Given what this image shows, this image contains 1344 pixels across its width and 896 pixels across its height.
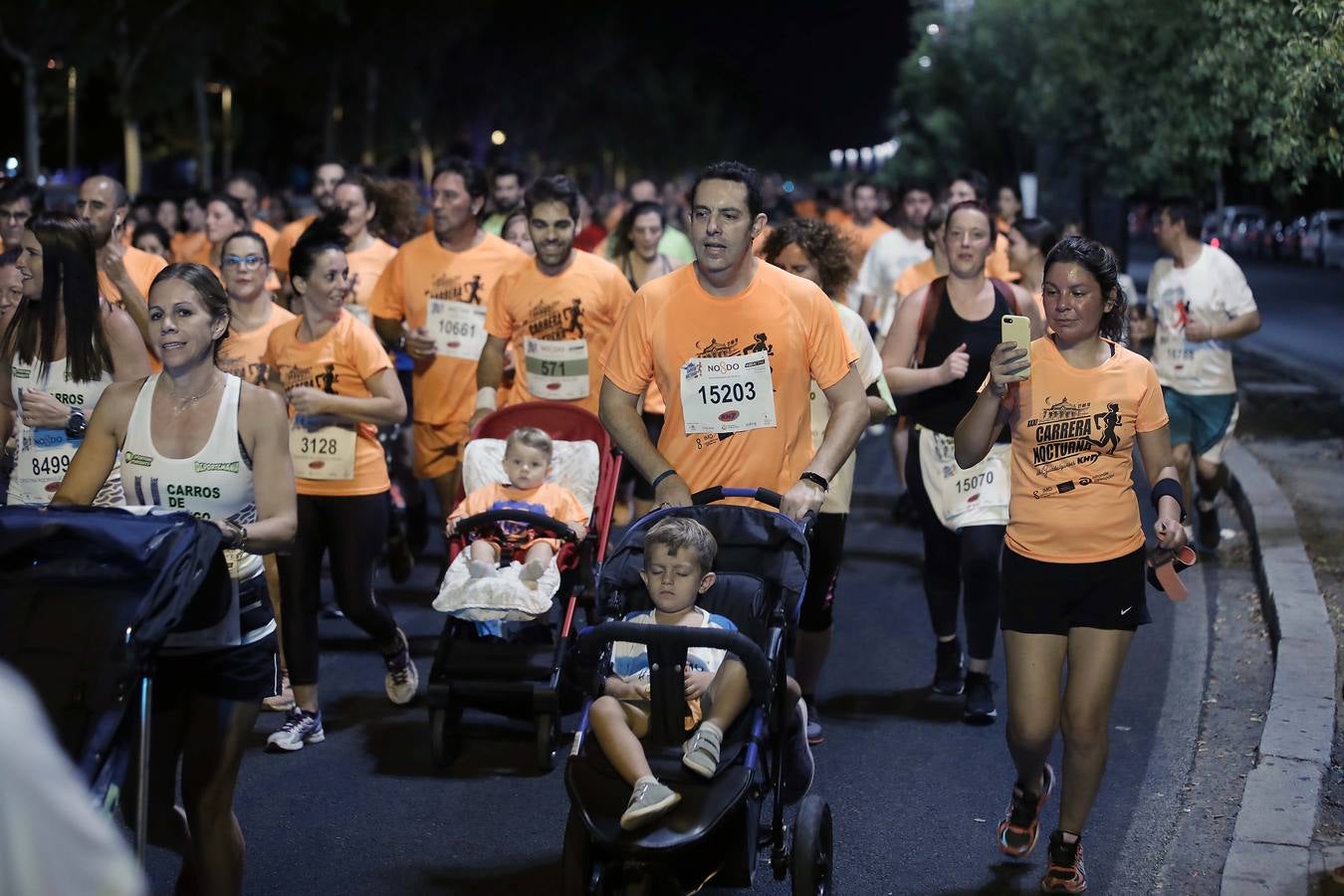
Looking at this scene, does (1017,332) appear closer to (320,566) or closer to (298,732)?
(320,566)

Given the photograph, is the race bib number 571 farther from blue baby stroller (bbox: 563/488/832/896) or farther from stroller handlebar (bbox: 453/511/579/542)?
stroller handlebar (bbox: 453/511/579/542)

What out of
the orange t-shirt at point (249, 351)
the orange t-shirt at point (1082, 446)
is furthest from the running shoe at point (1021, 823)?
the orange t-shirt at point (249, 351)

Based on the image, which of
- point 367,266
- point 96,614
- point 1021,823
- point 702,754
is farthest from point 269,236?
point 96,614

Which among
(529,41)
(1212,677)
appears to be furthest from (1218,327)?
(529,41)

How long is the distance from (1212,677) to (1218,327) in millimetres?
2653

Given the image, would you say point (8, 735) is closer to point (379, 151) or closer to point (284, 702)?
point (284, 702)

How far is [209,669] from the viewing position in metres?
4.36

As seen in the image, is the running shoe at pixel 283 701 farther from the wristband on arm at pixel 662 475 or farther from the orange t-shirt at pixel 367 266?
the orange t-shirt at pixel 367 266

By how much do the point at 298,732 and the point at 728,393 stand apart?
2468 millimetres

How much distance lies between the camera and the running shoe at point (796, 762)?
17.0 ft

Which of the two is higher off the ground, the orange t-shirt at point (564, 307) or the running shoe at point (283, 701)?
the orange t-shirt at point (564, 307)

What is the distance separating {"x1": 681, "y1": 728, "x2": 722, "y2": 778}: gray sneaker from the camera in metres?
4.48

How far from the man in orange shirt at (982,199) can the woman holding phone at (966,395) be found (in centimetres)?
165

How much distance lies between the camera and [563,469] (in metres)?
7.46
